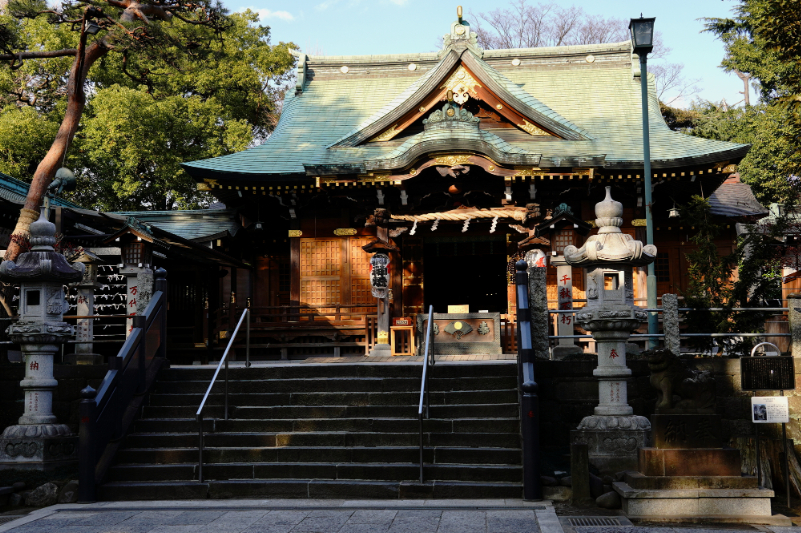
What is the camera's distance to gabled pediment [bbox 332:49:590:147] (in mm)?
17172

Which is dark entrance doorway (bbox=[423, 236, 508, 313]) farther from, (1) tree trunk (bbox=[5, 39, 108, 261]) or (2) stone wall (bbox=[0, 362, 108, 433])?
(2) stone wall (bbox=[0, 362, 108, 433])

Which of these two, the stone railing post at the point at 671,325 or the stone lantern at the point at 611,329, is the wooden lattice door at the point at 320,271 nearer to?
the stone railing post at the point at 671,325

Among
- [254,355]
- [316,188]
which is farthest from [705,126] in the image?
[254,355]

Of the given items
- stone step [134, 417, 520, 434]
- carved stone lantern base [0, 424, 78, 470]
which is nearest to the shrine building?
stone step [134, 417, 520, 434]

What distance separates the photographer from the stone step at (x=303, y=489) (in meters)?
8.42

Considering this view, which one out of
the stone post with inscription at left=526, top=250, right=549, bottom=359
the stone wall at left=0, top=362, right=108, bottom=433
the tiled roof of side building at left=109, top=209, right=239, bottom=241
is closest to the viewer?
the stone wall at left=0, top=362, right=108, bottom=433

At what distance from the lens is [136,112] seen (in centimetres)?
2353

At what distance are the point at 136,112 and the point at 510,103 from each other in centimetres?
1291

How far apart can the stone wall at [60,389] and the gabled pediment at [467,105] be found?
955cm

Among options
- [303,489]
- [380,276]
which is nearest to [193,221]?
[380,276]

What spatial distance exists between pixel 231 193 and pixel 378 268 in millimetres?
4490

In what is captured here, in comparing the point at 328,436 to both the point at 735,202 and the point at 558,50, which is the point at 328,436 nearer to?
the point at 735,202

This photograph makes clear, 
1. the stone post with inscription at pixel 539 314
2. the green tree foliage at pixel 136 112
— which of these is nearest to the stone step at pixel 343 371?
the stone post with inscription at pixel 539 314

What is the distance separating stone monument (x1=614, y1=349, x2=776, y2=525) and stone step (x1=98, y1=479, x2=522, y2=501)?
1.47m
